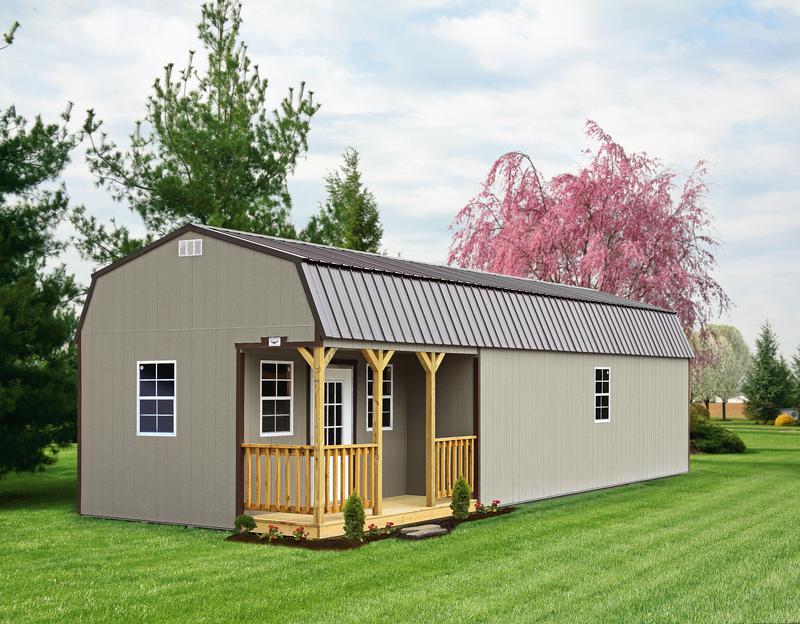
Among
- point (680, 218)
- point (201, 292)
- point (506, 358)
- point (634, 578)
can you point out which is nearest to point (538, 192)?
point (680, 218)

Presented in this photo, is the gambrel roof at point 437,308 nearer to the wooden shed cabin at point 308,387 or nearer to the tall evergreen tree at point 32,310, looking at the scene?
the wooden shed cabin at point 308,387

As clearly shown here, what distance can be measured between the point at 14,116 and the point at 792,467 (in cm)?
1903

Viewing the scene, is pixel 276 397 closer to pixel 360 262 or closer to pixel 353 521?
pixel 360 262

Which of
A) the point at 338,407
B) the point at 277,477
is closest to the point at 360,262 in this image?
the point at 338,407

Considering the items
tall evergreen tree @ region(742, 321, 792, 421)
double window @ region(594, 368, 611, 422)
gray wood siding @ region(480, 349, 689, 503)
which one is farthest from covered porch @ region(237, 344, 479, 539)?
tall evergreen tree @ region(742, 321, 792, 421)

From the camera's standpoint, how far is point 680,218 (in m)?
32.4

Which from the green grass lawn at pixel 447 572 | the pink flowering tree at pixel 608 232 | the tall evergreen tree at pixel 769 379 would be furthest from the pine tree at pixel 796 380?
the green grass lawn at pixel 447 572

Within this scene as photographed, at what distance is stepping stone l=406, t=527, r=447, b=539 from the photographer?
42.2 ft

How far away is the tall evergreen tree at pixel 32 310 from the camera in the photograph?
57.6 ft

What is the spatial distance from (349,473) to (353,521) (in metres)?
0.83

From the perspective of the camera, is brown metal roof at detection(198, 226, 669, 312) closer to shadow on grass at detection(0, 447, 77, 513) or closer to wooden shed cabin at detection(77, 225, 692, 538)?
wooden shed cabin at detection(77, 225, 692, 538)

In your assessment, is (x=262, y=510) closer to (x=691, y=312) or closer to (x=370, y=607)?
(x=370, y=607)

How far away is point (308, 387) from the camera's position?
14.7m

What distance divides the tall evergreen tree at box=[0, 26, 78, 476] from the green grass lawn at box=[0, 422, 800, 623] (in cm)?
206
